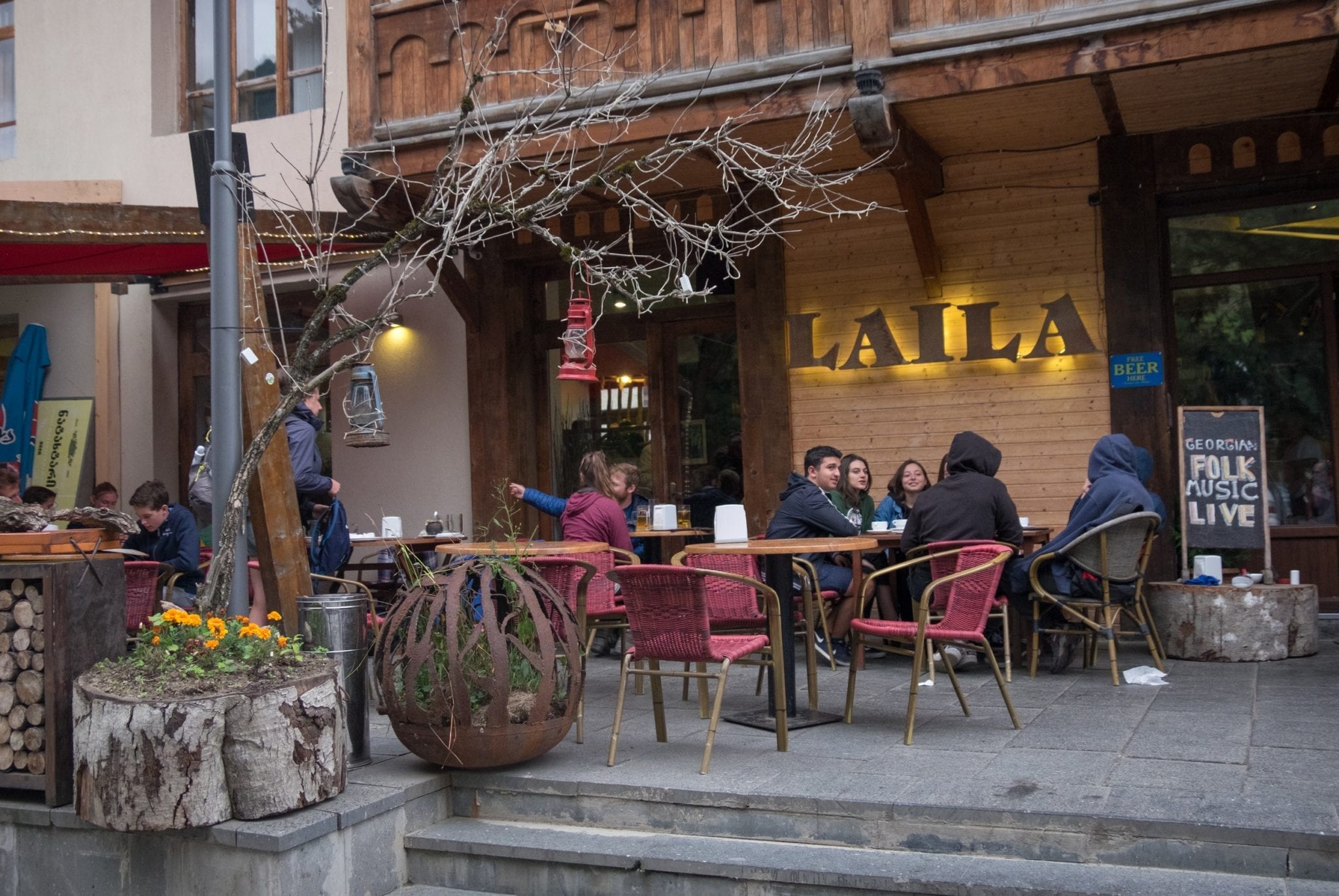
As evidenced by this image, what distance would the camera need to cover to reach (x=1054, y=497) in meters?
8.43

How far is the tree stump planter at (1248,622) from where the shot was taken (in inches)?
266

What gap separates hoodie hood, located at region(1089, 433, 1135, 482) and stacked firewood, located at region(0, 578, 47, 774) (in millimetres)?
5228

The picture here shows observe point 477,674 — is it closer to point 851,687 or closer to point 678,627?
point 678,627

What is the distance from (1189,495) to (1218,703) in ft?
6.99

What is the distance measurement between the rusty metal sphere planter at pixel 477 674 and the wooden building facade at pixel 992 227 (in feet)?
12.3

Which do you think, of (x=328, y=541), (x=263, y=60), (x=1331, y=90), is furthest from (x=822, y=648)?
(x=263, y=60)

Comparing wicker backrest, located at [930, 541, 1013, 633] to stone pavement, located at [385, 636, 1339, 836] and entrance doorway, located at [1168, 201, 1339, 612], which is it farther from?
entrance doorway, located at [1168, 201, 1339, 612]

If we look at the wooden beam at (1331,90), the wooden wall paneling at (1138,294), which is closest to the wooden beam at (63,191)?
the wooden wall paneling at (1138,294)

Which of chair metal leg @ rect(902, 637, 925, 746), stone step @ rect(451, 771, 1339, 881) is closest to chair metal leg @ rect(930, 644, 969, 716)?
chair metal leg @ rect(902, 637, 925, 746)

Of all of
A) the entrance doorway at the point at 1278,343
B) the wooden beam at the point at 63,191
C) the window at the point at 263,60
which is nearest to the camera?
the entrance doorway at the point at 1278,343

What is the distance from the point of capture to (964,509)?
21.3 feet

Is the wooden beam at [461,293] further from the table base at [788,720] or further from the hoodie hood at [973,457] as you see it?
the table base at [788,720]

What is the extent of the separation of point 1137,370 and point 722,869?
562 centimetres

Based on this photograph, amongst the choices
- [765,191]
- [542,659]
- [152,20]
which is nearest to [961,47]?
[765,191]
